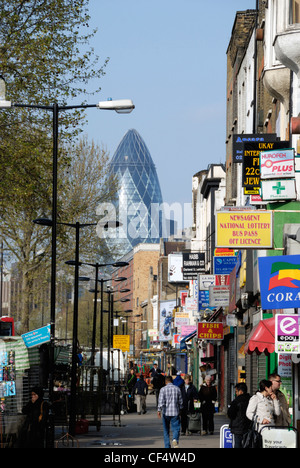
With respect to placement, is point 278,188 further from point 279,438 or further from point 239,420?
point 279,438

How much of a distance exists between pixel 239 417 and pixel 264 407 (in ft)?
3.18

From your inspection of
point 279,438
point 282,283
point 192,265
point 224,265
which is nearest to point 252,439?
point 279,438

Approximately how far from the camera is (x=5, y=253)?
2125 inches

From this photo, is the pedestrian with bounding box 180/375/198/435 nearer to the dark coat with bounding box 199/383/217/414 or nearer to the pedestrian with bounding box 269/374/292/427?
the dark coat with bounding box 199/383/217/414

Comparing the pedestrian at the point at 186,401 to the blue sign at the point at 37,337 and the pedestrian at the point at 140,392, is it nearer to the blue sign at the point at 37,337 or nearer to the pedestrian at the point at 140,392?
the blue sign at the point at 37,337

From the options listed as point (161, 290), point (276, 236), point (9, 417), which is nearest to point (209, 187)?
point (276, 236)

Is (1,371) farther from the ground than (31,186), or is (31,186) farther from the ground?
(31,186)

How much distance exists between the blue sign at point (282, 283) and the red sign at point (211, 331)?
23.0 metres

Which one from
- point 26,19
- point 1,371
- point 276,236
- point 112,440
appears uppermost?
point 26,19

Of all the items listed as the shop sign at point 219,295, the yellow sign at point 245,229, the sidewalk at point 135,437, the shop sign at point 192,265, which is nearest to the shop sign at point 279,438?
the sidewalk at point 135,437

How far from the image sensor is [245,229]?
21312 mm
